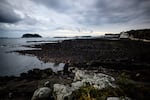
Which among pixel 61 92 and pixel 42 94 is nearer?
pixel 61 92

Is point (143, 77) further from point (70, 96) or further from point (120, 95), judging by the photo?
point (70, 96)

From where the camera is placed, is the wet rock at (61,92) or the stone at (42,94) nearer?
the wet rock at (61,92)

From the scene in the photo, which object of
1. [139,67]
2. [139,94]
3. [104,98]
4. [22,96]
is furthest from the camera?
[139,67]

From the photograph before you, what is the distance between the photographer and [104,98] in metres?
6.07

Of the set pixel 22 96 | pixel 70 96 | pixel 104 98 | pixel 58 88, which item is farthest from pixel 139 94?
pixel 22 96

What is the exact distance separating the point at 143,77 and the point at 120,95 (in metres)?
6.89

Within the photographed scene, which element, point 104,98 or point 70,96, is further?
point 70,96

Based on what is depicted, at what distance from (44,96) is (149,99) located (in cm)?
568

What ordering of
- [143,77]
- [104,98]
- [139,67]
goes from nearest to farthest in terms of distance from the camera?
A: [104,98] → [143,77] → [139,67]

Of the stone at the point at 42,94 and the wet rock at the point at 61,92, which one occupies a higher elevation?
the wet rock at the point at 61,92

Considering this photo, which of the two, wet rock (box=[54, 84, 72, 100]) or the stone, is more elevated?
wet rock (box=[54, 84, 72, 100])

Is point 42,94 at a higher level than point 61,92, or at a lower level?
lower

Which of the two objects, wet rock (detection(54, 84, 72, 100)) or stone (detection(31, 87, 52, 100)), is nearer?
wet rock (detection(54, 84, 72, 100))

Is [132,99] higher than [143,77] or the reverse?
higher
